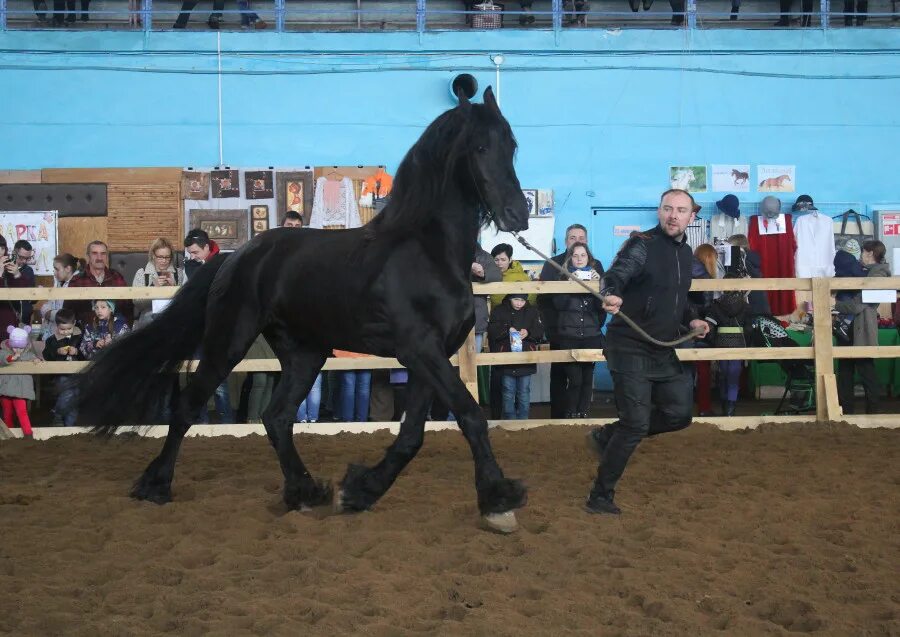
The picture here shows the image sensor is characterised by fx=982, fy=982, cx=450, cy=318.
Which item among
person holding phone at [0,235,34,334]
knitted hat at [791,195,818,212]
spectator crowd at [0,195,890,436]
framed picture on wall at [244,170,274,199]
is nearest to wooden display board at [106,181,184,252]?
framed picture on wall at [244,170,274,199]

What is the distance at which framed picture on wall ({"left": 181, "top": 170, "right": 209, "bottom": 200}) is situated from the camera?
1191cm

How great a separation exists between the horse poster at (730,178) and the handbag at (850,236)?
130cm

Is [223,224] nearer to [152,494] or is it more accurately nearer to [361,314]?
[152,494]

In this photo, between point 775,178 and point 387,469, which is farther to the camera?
point 775,178

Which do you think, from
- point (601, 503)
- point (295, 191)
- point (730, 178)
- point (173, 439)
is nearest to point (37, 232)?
point (295, 191)

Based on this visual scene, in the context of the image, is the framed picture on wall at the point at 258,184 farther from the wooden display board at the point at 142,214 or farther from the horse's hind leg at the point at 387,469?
the horse's hind leg at the point at 387,469

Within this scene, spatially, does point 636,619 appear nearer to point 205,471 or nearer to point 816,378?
point 205,471

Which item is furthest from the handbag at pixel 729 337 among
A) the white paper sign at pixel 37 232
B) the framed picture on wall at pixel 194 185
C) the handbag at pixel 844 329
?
the white paper sign at pixel 37 232

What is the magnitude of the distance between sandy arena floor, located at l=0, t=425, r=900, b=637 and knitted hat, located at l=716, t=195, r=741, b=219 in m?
6.01

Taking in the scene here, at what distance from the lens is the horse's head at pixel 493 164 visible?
187 inches

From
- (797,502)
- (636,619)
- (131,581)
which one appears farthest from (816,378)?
(131,581)

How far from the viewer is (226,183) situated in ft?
39.4

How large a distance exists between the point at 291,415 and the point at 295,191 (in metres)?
6.74

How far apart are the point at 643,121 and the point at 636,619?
10111mm
